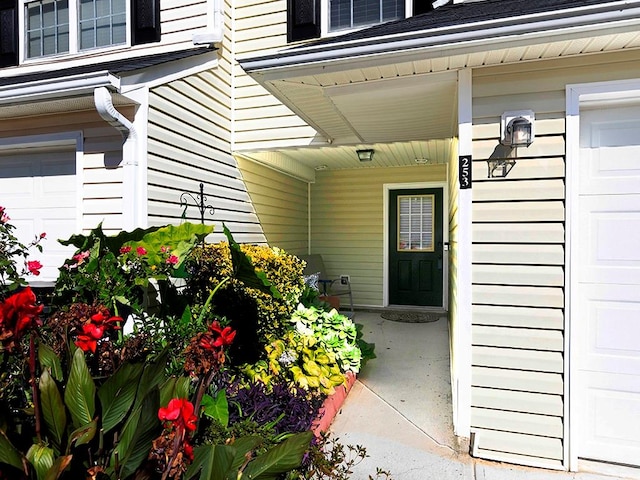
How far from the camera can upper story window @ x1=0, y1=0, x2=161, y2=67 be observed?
4.36 meters

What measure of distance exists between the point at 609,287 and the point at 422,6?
3335 mm

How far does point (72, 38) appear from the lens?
4594 mm

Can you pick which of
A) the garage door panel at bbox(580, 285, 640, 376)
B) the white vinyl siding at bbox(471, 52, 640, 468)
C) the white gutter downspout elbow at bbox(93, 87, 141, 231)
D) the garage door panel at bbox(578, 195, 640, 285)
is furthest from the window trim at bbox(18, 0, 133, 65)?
the garage door panel at bbox(580, 285, 640, 376)

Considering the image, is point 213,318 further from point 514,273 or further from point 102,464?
point 514,273

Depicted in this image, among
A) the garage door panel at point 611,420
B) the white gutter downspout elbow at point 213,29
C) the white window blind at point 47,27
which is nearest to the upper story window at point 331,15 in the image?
the white gutter downspout elbow at point 213,29

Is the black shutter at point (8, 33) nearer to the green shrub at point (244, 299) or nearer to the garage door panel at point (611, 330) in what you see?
the green shrub at point (244, 299)

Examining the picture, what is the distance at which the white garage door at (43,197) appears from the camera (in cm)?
385

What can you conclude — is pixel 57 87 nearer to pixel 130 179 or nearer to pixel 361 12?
pixel 130 179

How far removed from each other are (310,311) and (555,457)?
2140mm

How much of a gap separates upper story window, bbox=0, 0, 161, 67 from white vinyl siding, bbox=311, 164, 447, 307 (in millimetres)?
3550

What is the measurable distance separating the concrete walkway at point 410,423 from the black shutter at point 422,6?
3709 mm

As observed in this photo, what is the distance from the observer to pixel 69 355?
1.58 meters

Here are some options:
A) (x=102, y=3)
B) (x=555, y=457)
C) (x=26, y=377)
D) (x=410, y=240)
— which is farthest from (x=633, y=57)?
(x=102, y=3)

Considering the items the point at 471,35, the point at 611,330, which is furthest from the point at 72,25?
the point at 611,330
